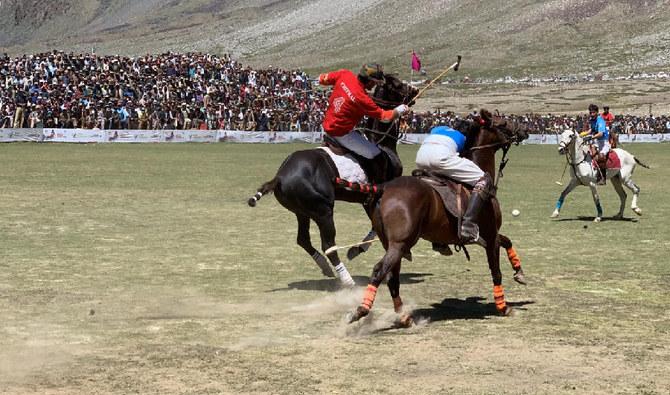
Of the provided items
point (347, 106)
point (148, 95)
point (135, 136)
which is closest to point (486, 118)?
point (347, 106)

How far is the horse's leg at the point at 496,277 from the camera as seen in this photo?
469 inches

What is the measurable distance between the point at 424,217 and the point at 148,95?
5248cm

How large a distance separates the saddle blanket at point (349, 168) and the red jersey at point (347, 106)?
318mm

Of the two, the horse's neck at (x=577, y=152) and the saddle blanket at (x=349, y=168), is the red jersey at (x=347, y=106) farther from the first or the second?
the horse's neck at (x=577, y=152)

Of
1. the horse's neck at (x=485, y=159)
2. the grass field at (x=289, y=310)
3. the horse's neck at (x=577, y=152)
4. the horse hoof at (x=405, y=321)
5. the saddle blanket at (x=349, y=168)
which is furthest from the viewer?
the horse's neck at (x=577, y=152)

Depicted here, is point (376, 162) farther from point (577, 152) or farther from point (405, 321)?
point (577, 152)

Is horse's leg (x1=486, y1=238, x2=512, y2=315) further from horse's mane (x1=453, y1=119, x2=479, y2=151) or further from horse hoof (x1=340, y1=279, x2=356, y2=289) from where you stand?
horse hoof (x1=340, y1=279, x2=356, y2=289)

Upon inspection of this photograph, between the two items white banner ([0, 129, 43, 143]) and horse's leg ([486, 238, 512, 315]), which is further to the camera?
white banner ([0, 129, 43, 143])

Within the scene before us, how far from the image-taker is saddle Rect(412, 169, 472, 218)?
11734mm

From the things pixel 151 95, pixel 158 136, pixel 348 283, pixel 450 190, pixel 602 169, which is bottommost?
pixel 158 136

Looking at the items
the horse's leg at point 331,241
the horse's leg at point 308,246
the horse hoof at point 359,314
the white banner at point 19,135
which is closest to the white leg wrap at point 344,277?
the horse's leg at point 331,241

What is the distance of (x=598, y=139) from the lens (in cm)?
2427

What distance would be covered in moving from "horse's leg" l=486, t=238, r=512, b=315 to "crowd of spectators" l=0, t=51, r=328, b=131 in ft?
152

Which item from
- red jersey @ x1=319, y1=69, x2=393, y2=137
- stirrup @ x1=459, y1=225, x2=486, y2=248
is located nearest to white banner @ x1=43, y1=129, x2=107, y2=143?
red jersey @ x1=319, y1=69, x2=393, y2=137
